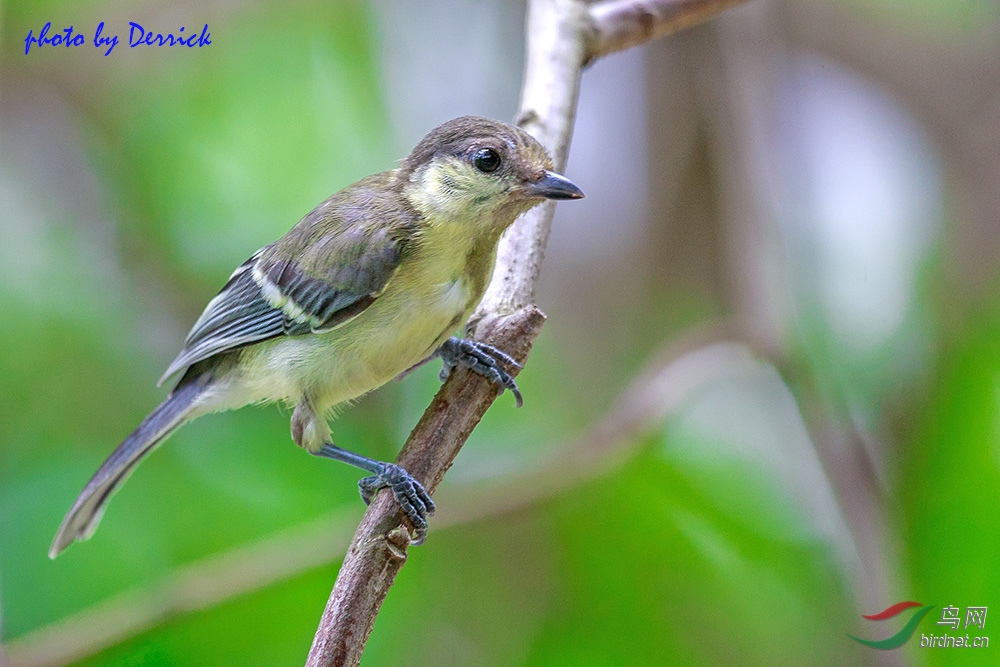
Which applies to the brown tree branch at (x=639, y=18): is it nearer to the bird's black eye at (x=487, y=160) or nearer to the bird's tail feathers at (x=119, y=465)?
the bird's black eye at (x=487, y=160)

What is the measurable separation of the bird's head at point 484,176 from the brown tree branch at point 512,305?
162 millimetres

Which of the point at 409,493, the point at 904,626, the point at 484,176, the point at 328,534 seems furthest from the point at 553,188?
the point at 904,626

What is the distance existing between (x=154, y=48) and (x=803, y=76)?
2.13 metres

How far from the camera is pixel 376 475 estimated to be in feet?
5.41

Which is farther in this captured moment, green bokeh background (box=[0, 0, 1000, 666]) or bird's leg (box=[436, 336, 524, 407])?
green bokeh background (box=[0, 0, 1000, 666])

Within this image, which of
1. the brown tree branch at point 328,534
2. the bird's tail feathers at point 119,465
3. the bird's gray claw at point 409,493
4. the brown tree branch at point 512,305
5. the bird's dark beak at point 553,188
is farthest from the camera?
the brown tree branch at point 328,534

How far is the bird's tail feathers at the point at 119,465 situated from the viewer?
6.42ft

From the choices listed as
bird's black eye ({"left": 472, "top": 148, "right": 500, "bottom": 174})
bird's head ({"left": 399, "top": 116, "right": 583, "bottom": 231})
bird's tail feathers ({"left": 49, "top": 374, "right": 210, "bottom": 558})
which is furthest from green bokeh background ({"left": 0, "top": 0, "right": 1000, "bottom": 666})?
bird's black eye ({"left": 472, "top": 148, "right": 500, "bottom": 174})

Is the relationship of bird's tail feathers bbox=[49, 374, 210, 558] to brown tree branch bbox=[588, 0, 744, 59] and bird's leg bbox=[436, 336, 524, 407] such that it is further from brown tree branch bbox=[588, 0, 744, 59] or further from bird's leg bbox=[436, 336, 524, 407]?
brown tree branch bbox=[588, 0, 744, 59]

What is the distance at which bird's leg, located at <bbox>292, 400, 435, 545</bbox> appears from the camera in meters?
1.53

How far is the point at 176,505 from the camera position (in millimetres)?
2348

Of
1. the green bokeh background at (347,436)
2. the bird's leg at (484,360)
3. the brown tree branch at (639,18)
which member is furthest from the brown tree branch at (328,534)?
the brown tree branch at (639,18)

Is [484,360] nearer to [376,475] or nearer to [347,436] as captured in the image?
[376,475]

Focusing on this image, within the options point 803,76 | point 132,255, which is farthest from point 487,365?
point 803,76
